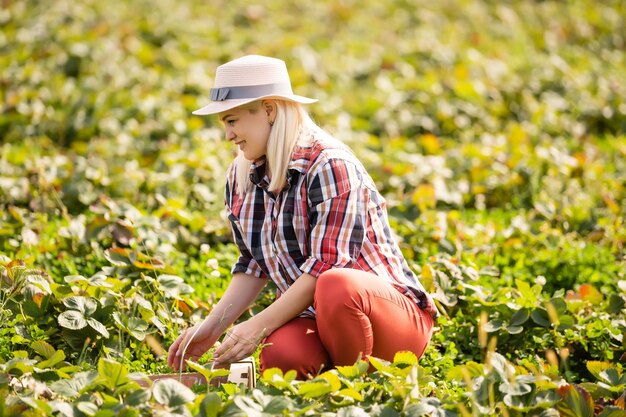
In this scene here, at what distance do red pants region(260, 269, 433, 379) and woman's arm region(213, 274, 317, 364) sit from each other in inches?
2.0

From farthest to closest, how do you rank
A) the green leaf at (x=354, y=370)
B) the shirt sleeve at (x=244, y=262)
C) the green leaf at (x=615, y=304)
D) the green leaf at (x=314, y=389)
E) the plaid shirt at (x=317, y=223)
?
1. the green leaf at (x=615, y=304)
2. the shirt sleeve at (x=244, y=262)
3. the plaid shirt at (x=317, y=223)
4. the green leaf at (x=354, y=370)
5. the green leaf at (x=314, y=389)

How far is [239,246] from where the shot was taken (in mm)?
2770

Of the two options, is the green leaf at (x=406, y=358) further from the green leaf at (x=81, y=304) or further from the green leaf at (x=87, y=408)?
the green leaf at (x=81, y=304)

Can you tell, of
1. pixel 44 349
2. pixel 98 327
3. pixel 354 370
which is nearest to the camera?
pixel 354 370

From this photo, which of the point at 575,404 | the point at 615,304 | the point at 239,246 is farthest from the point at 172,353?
the point at 615,304

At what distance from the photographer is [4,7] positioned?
7.31 metres

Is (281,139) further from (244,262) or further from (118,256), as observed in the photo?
(118,256)

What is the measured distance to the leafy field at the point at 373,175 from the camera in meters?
2.19

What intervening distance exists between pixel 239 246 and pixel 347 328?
0.57 m

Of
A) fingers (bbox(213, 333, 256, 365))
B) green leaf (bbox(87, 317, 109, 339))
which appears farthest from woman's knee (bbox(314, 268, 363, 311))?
green leaf (bbox(87, 317, 109, 339))

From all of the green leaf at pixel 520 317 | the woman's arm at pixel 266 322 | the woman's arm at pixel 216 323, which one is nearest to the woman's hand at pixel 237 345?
the woman's arm at pixel 266 322

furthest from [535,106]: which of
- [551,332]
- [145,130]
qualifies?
[551,332]

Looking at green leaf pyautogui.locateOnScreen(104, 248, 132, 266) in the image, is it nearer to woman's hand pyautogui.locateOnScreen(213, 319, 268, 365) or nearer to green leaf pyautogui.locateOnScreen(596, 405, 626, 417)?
woman's hand pyautogui.locateOnScreen(213, 319, 268, 365)

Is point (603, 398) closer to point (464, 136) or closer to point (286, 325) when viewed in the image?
point (286, 325)
